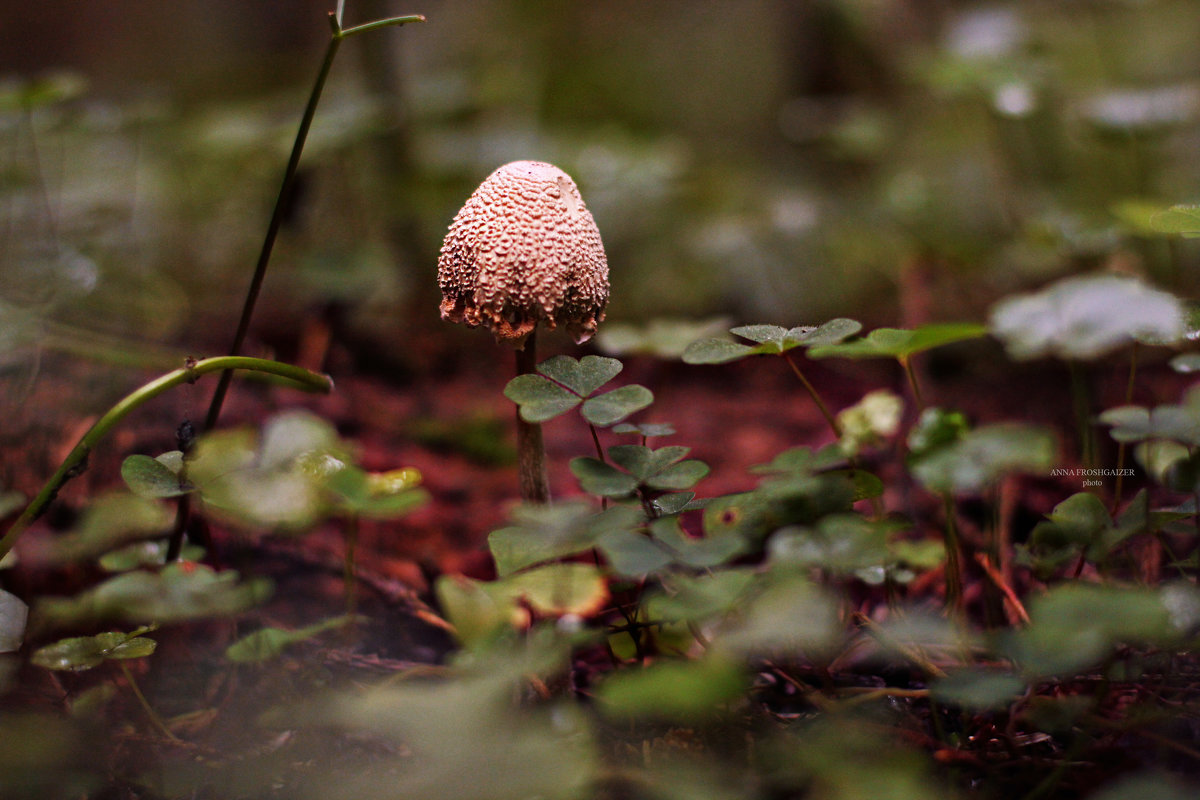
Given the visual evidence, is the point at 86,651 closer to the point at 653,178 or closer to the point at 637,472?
the point at 637,472

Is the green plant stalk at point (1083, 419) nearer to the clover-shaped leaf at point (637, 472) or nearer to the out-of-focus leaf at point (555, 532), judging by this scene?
the clover-shaped leaf at point (637, 472)

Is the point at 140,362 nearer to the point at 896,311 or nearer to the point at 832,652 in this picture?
the point at 832,652

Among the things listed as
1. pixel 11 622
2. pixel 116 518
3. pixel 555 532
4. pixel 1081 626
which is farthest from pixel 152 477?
pixel 1081 626

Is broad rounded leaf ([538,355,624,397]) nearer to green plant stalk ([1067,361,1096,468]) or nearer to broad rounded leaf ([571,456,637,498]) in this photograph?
broad rounded leaf ([571,456,637,498])

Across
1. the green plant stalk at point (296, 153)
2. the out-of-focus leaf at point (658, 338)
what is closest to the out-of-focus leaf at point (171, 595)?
the green plant stalk at point (296, 153)

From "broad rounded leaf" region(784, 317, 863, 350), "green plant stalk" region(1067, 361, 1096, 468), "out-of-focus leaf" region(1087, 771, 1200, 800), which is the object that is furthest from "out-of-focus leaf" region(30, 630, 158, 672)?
"green plant stalk" region(1067, 361, 1096, 468)

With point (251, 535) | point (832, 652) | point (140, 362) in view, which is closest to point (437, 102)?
point (140, 362)

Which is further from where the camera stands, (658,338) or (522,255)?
(658,338)

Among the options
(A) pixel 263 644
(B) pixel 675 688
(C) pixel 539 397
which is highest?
(C) pixel 539 397
